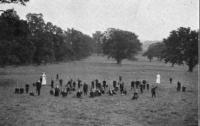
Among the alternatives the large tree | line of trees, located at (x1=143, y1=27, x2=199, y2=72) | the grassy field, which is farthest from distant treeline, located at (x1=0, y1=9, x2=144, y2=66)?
line of trees, located at (x1=143, y1=27, x2=199, y2=72)

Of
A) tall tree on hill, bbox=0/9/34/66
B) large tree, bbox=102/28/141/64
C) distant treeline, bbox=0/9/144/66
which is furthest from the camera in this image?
large tree, bbox=102/28/141/64

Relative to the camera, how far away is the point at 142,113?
2059 cm

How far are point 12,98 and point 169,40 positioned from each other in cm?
5297

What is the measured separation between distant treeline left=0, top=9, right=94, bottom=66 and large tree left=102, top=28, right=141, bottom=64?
16.1m

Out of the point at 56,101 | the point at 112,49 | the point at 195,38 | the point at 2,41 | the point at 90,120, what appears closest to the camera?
the point at 90,120

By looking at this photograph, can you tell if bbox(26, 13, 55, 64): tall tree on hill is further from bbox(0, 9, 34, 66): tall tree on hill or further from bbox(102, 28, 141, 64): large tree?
bbox(102, 28, 141, 64): large tree

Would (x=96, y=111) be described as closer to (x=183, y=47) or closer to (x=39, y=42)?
(x=183, y=47)

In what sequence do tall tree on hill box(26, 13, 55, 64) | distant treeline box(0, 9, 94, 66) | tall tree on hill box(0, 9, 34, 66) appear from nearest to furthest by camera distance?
tall tree on hill box(0, 9, 34, 66)
distant treeline box(0, 9, 94, 66)
tall tree on hill box(26, 13, 55, 64)

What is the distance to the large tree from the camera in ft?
309

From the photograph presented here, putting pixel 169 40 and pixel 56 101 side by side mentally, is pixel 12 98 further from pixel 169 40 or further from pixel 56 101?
pixel 169 40

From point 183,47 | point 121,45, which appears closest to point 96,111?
point 183,47

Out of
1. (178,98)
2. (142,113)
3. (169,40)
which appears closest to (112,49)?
(169,40)

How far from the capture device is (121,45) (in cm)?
9444

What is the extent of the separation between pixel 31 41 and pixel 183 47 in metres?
36.0
